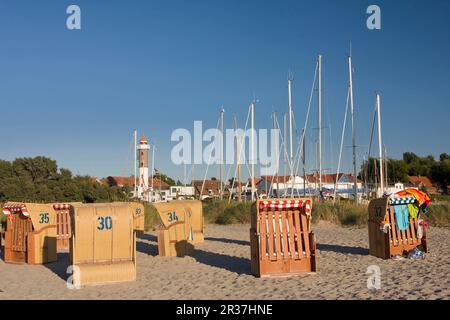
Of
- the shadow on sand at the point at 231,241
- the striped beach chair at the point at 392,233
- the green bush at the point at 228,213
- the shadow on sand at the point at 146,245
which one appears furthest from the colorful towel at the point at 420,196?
the green bush at the point at 228,213

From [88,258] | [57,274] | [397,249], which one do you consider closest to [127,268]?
[88,258]

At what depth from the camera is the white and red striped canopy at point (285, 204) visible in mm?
12250

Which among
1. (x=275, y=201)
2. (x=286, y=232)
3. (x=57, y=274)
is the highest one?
(x=275, y=201)

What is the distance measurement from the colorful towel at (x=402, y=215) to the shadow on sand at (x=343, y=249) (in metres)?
1.67

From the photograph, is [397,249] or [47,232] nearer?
[397,249]

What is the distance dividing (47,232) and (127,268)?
16.7 feet

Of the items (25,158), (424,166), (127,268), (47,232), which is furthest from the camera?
(424,166)

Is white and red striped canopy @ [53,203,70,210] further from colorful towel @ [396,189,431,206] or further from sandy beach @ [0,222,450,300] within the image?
colorful towel @ [396,189,431,206]

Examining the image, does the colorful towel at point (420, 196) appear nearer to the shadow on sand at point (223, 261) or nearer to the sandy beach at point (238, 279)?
the sandy beach at point (238, 279)

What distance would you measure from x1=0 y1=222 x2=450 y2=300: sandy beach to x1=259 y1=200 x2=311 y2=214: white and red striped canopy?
1.63 m

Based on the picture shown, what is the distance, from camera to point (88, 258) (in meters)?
12.3

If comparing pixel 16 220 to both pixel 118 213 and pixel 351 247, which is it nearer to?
pixel 118 213

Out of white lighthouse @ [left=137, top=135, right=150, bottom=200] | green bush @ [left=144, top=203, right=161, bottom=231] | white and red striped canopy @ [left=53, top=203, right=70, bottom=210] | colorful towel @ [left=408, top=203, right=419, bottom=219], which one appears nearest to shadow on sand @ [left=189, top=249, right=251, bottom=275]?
colorful towel @ [left=408, top=203, right=419, bottom=219]

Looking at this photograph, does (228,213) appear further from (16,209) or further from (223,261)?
(16,209)
